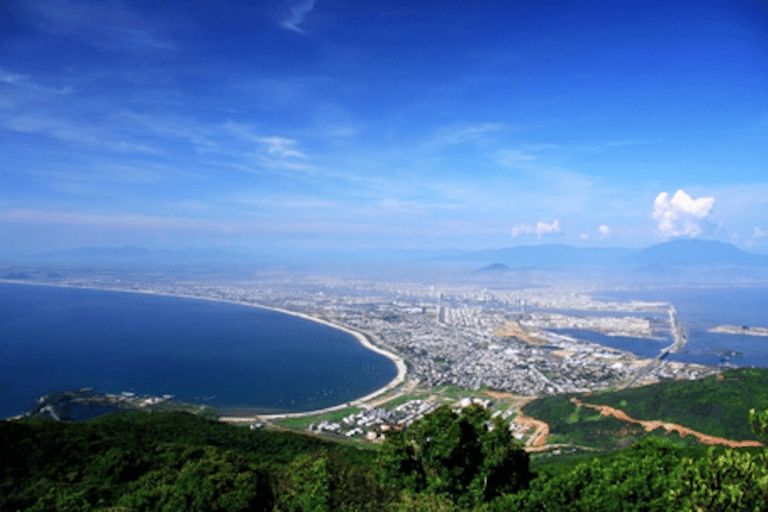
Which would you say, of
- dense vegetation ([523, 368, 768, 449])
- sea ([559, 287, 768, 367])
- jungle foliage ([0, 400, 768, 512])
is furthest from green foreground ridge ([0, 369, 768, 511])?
sea ([559, 287, 768, 367])

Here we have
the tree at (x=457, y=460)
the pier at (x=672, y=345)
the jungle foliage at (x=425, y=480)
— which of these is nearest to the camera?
the jungle foliage at (x=425, y=480)

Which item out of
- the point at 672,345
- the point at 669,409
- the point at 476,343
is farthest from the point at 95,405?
the point at 672,345

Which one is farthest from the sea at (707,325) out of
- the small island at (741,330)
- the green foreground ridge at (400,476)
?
the green foreground ridge at (400,476)

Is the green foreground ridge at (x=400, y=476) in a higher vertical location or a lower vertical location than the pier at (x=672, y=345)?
higher

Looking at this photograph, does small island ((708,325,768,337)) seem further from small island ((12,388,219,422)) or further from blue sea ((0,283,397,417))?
small island ((12,388,219,422))

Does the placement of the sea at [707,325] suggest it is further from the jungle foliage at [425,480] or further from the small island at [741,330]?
the jungle foliage at [425,480]

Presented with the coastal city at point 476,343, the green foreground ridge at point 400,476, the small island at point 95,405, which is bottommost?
the small island at point 95,405
